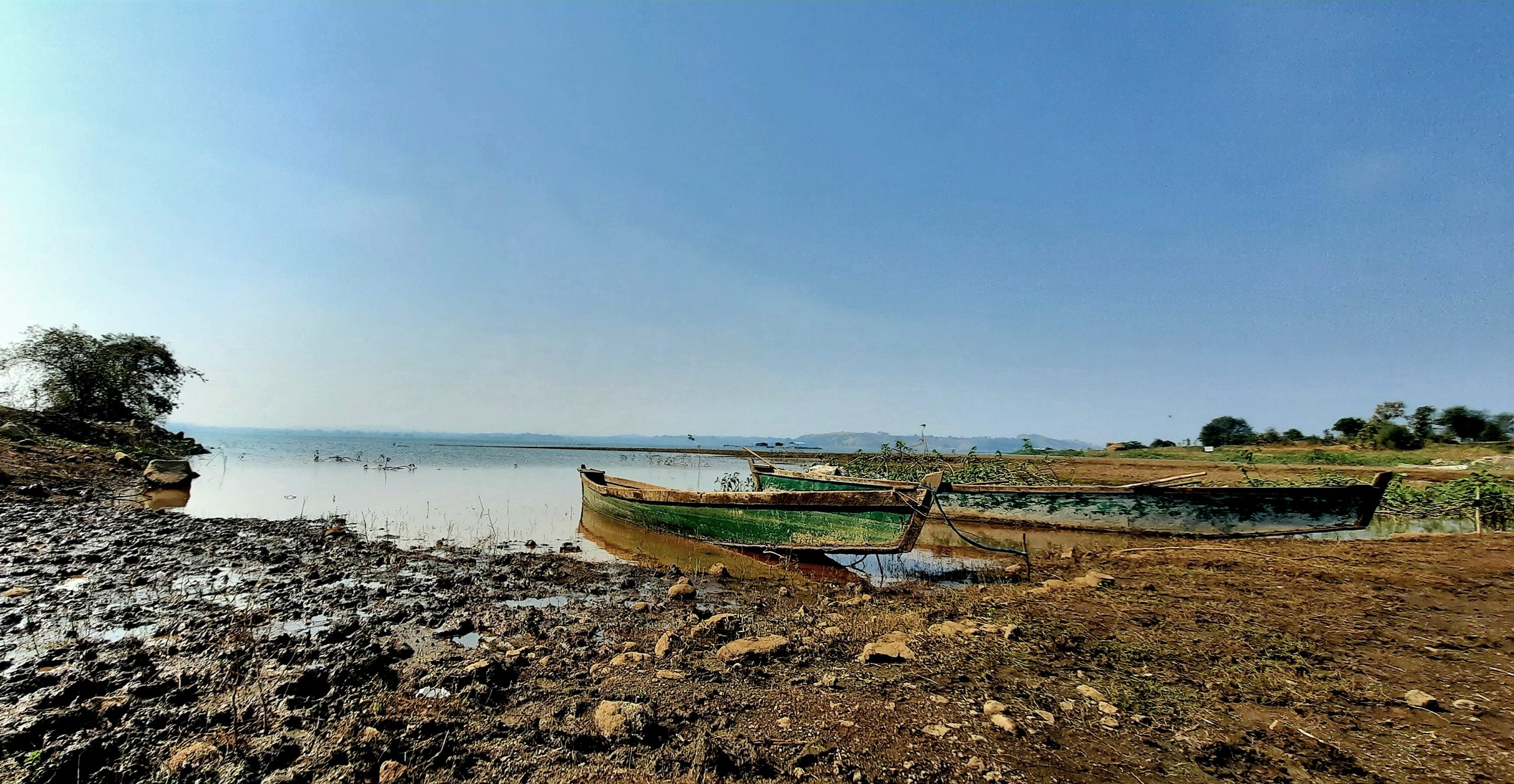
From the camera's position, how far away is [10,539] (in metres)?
8.44

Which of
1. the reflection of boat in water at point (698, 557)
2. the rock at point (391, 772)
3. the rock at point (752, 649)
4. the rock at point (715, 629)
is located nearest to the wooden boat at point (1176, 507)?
the reflection of boat in water at point (698, 557)

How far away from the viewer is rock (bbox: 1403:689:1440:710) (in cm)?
360

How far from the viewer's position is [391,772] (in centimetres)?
274

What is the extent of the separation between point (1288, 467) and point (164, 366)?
6188cm

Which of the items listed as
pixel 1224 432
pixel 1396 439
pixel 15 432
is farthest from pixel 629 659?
pixel 1224 432

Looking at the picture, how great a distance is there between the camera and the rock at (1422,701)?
3.60m

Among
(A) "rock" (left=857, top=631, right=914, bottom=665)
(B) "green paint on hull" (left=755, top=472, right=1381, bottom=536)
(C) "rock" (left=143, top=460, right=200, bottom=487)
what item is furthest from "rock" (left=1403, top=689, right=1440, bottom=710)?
(C) "rock" (left=143, top=460, right=200, bottom=487)

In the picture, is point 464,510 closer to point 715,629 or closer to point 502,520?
point 502,520

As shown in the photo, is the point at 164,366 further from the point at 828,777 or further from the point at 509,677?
the point at 828,777

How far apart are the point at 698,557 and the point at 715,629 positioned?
228 inches

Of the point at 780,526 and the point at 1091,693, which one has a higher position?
the point at 1091,693

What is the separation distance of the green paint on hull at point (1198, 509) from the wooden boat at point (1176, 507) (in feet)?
0.04

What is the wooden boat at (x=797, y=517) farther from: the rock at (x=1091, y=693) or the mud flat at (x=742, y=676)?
the rock at (x=1091, y=693)

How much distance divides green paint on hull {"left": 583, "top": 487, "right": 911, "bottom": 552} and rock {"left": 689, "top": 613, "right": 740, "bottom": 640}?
15.0 feet
